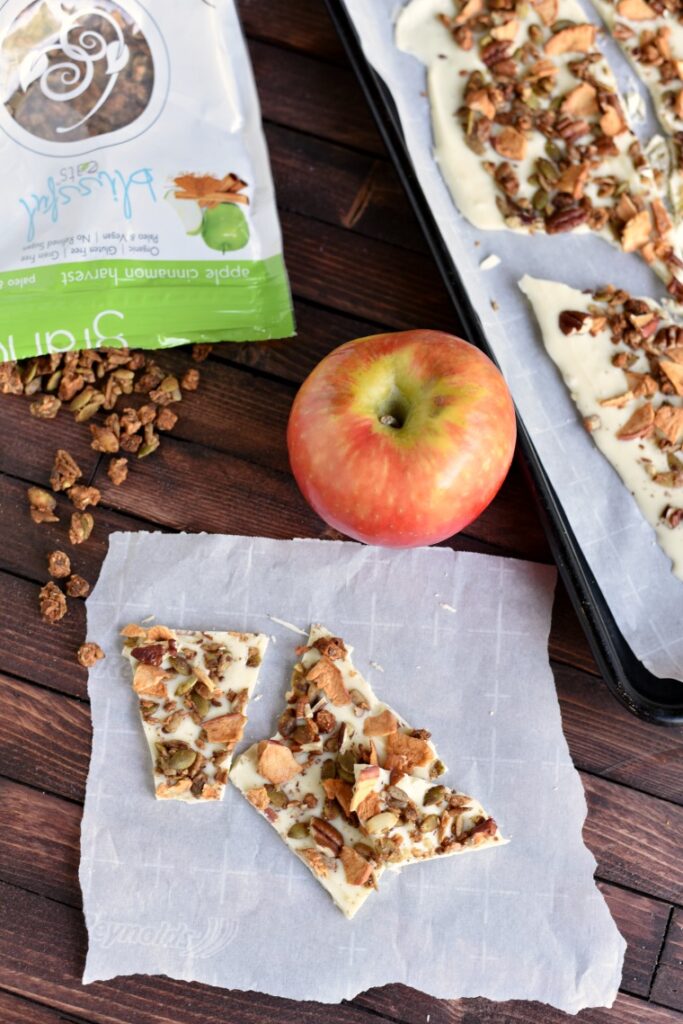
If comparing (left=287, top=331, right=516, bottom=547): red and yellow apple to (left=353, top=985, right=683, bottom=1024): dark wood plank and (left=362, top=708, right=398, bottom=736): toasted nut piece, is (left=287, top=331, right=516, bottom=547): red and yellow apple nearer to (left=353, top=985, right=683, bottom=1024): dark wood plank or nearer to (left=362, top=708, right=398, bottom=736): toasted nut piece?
(left=362, top=708, right=398, bottom=736): toasted nut piece

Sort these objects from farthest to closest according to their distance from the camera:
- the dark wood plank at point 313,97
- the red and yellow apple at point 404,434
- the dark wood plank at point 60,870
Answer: the dark wood plank at point 313,97
the dark wood plank at point 60,870
the red and yellow apple at point 404,434

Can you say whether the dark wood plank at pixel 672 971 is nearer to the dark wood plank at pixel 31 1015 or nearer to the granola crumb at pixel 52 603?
the dark wood plank at pixel 31 1015

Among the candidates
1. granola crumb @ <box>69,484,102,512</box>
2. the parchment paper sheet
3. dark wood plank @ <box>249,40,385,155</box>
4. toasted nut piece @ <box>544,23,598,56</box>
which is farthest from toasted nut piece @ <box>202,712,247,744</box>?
toasted nut piece @ <box>544,23,598,56</box>

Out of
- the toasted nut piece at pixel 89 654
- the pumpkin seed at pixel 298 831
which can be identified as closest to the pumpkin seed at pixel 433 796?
the pumpkin seed at pixel 298 831

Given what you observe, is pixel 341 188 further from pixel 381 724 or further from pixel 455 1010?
pixel 455 1010

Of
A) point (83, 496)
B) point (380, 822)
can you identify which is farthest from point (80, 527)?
point (380, 822)

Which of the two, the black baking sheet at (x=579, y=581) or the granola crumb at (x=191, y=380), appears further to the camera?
the granola crumb at (x=191, y=380)
